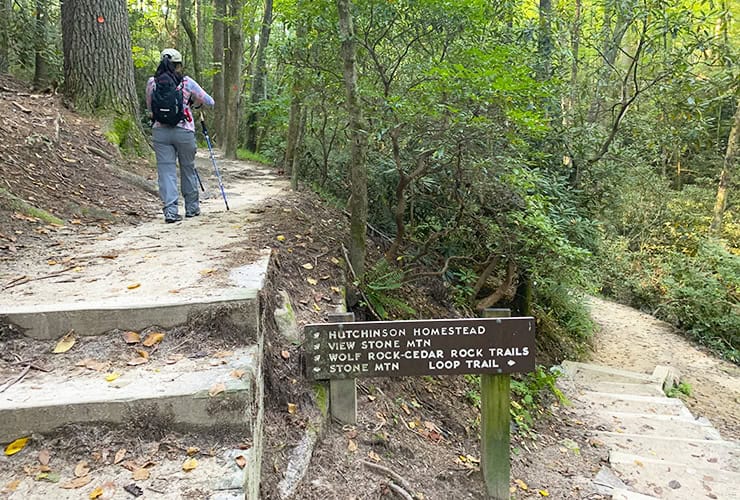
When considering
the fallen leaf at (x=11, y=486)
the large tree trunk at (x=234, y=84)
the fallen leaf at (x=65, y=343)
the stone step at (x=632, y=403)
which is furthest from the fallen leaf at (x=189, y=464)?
the large tree trunk at (x=234, y=84)

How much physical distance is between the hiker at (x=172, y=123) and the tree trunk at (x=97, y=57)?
2.90 m

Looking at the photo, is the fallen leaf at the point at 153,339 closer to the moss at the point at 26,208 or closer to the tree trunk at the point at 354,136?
the tree trunk at the point at 354,136

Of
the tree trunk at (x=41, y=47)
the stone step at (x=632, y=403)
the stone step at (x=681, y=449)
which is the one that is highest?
the tree trunk at (x=41, y=47)

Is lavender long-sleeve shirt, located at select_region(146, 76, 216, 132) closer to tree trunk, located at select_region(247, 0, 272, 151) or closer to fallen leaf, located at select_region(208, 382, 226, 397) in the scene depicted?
fallen leaf, located at select_region(208, 382, 226, 397)

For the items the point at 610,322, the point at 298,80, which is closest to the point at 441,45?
the point at 298,80

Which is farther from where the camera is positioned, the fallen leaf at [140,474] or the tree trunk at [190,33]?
the tree trunk at [190,33]

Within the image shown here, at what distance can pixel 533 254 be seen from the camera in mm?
6375

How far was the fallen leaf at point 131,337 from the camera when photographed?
2977 millimetres

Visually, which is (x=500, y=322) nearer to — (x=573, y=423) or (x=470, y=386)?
(x=470, y=386)

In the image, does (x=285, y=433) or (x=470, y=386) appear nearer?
(x=285, y=433)

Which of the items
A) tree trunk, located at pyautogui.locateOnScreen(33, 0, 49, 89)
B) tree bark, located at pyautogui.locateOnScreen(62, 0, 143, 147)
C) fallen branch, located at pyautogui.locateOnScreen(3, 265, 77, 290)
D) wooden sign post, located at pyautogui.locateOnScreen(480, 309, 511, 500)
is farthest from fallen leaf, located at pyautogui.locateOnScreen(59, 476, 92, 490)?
tree trunk, located at pyautogui.locateOnScreen(33, 0, 49, 89)

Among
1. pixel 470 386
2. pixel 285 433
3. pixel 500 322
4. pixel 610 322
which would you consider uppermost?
pixel 500 322

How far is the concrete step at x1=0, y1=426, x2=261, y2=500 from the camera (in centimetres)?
209

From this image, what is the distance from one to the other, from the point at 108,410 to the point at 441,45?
17.3 feet
